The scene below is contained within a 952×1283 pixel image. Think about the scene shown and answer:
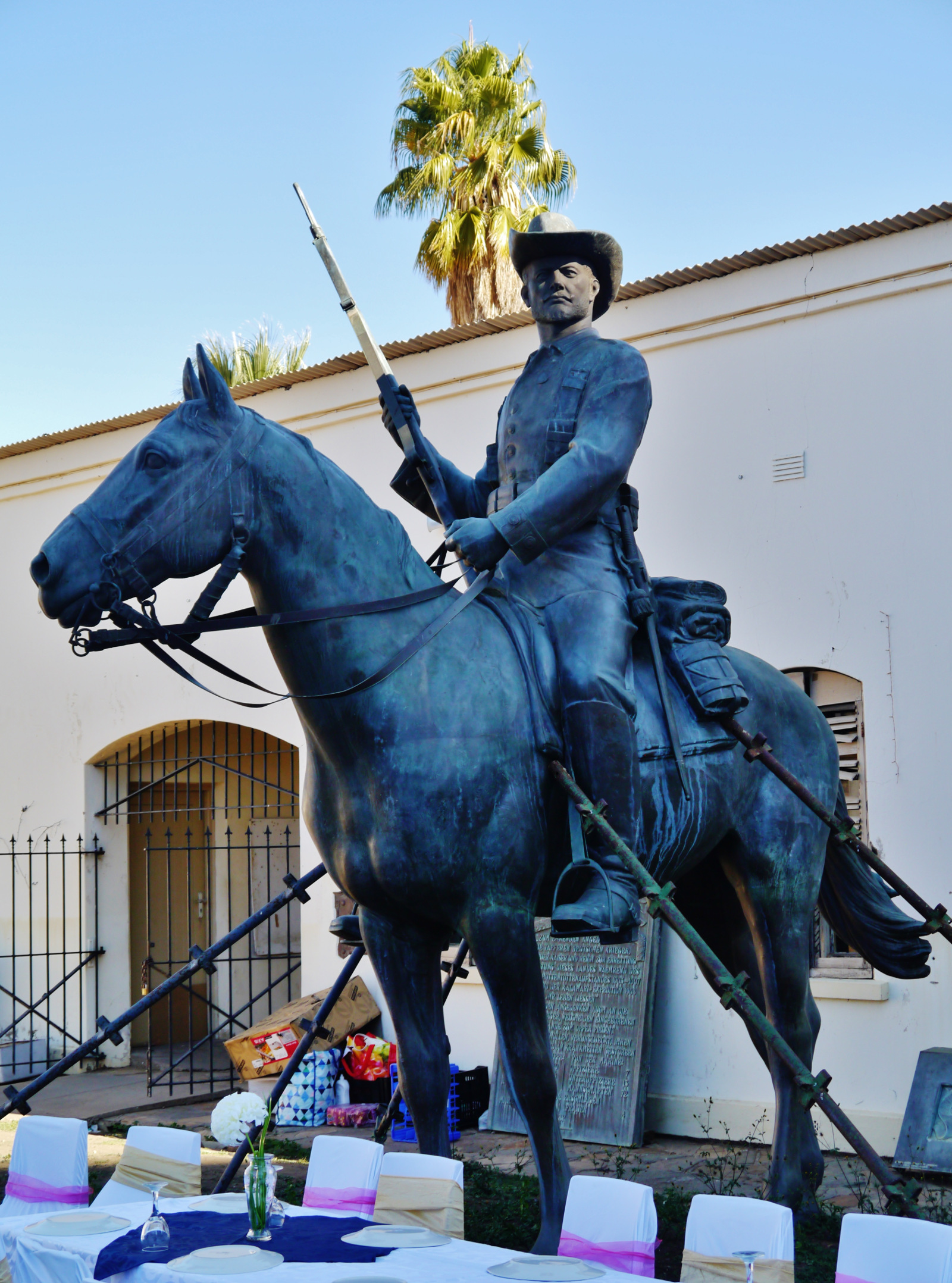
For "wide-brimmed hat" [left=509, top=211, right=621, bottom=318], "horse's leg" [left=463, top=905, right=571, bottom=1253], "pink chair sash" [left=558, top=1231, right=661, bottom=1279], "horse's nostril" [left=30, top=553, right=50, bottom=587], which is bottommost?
"pink chair sash" [left=558, top=1231, right=661, bottom=1279]

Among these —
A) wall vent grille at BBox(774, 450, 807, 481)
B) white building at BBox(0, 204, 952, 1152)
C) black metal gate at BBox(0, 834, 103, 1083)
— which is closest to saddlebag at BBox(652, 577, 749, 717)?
white building at BBox(0, 204, 952, 1152)

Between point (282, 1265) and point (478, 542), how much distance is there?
207cm

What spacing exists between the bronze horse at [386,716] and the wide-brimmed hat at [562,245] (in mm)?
1192

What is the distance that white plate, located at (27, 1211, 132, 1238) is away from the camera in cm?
390

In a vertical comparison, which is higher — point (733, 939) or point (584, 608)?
point (584, 608)

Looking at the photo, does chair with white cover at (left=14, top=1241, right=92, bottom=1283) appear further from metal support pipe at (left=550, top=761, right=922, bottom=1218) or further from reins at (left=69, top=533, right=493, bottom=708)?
metal support pipe at (left=550, top=761, right=922, bottom=1218)

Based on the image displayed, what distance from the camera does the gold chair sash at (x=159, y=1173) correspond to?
4.87m

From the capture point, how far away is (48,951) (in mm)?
11258

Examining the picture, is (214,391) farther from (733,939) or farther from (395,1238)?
(733,939)

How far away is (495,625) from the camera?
4.29m

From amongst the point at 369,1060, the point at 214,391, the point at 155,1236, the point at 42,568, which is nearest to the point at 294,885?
the point at 155,1236

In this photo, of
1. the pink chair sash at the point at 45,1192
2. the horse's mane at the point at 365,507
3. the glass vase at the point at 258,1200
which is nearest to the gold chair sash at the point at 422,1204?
the glass vase at the point at 258,1200

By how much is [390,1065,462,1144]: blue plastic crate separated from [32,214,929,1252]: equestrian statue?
12.4 feet

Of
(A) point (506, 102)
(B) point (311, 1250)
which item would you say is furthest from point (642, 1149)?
(A) point (506, 102)
